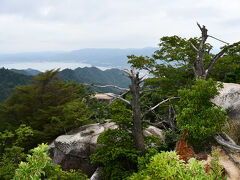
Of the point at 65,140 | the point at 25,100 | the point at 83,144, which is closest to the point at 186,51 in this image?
the point at 83,144

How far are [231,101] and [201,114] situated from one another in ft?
15.5

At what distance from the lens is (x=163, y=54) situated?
14.6 meters

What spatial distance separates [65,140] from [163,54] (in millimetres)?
10497

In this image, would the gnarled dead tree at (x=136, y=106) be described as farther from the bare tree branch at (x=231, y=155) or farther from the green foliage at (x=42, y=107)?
the green foliage at (x=42, y=107)

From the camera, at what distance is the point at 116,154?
8.17 meters

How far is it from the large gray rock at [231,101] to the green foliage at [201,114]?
3.88 metres

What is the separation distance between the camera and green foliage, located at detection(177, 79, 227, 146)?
5.60 meters

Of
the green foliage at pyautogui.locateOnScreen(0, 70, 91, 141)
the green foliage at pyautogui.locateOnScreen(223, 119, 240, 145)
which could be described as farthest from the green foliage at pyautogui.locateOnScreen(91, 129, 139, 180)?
the green foliage at pyautogui.locateOnScreen(0, 70, 91, 141)

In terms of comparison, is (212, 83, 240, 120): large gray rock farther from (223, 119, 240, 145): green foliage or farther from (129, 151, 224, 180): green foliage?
(129, 151, 224, 180): green foliage

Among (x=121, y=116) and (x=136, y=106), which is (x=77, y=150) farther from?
(x=136, y=106)

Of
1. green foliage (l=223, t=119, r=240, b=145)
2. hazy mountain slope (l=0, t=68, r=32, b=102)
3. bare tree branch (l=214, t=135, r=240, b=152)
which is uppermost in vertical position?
bare tree branch (l=214, t=135, r=240, b=152)

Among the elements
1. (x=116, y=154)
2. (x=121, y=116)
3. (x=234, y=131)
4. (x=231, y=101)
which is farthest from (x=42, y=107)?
(x=234, y=131)

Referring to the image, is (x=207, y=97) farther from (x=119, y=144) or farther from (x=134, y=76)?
(x=119, y=144)

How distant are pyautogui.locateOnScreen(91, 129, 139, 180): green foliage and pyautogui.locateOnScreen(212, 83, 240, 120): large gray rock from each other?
5250 millimetres
